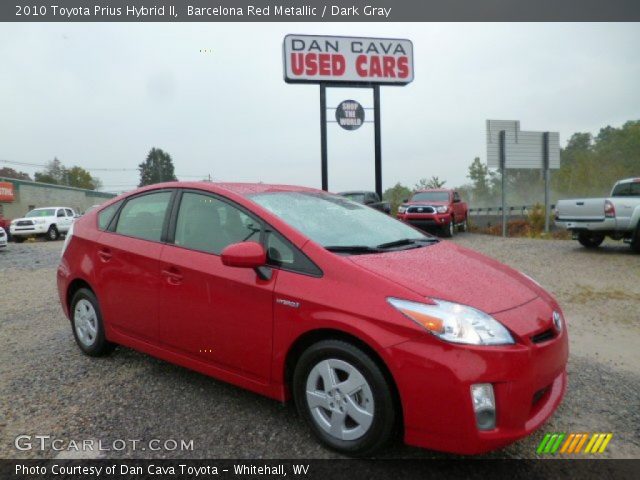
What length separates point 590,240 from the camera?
1116cm

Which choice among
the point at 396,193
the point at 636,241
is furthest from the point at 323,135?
the point at 396,193

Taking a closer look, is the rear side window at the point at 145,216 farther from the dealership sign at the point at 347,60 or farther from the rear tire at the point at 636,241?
the dealership sign at the point at 347,60

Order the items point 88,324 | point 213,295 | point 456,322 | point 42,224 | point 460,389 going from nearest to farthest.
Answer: point 460,389 < point 456,322 < point 213,295 < point 88,324 < point 42,224

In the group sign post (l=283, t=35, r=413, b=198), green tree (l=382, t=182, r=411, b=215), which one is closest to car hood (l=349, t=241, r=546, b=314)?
sign post (l=283, t=35, r=413, b=198)

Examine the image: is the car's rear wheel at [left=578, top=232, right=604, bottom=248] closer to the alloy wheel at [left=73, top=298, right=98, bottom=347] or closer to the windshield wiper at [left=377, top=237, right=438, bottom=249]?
the windshield wiper at [left=377, top=237, right=438, bottom=249]

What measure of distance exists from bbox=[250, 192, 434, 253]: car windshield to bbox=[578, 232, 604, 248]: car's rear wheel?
8.99 m

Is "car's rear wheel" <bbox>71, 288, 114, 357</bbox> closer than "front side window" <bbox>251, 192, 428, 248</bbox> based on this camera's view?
No

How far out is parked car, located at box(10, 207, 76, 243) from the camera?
69.7 feet

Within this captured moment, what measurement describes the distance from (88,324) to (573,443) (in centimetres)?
374

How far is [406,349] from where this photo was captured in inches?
88.7

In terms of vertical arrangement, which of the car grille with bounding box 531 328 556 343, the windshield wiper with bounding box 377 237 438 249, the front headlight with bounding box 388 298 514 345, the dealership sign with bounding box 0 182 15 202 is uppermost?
the dealership sign with bounding box 0 182 15 202

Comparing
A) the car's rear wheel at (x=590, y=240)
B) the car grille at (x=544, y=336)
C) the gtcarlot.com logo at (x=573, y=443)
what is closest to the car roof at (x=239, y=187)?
the car grille at (x=544, y=336)

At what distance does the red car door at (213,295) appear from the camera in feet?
9.09

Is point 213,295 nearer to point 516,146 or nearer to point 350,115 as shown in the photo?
point 516,146
